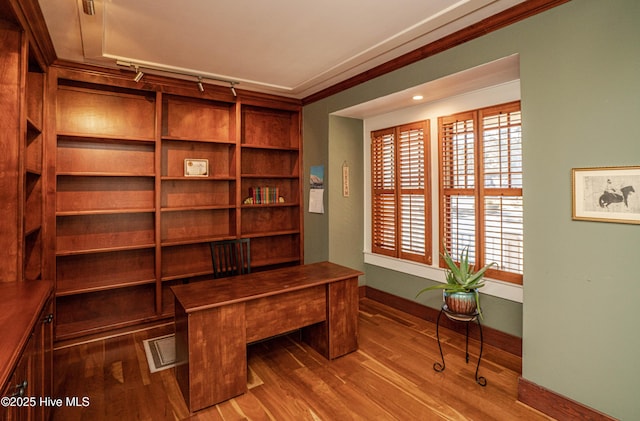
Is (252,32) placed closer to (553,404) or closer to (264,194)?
(264,194)

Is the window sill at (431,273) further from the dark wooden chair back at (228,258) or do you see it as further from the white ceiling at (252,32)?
the white ceiling at (252,32)

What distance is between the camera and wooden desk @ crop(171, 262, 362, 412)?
2.20m

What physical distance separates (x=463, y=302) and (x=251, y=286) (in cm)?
162

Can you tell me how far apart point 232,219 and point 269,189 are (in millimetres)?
645

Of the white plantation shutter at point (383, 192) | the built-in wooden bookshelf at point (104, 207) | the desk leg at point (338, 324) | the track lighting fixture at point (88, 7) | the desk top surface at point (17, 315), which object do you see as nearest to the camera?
the desk top surface at point (17, 315)

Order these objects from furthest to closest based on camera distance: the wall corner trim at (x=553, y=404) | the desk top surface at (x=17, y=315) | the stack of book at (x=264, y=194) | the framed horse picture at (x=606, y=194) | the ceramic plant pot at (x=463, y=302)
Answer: the stack of book at (x=264, y=194) → the ceramic plant pot at (x=463, y=302) → the wall corner trim at (x=553, y=404) → the framed horse picture at (x=606, y=194) → the desk top surface at (x=17, y=315)

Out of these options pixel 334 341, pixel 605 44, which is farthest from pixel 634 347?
pixel 334 341

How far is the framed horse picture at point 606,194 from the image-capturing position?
1.81 meters

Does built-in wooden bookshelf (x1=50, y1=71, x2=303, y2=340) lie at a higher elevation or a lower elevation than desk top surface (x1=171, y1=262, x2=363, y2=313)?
higher

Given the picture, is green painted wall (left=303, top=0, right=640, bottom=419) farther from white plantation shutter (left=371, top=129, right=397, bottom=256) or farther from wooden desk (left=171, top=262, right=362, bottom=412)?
white plantation shutter (left=371, top=129, right=397, bottom=256)

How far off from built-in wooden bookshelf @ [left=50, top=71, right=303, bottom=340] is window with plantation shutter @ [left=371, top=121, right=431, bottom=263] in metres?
1.22

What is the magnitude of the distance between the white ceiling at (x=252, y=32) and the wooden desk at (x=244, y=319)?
6.55 feet

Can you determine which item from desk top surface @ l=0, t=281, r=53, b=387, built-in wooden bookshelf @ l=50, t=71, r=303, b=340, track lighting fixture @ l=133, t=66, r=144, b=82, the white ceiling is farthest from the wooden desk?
track lighting fixture @ l=133, t=66, r=144, b=82

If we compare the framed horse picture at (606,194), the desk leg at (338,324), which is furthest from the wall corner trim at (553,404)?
the desk leg at (338,324)
